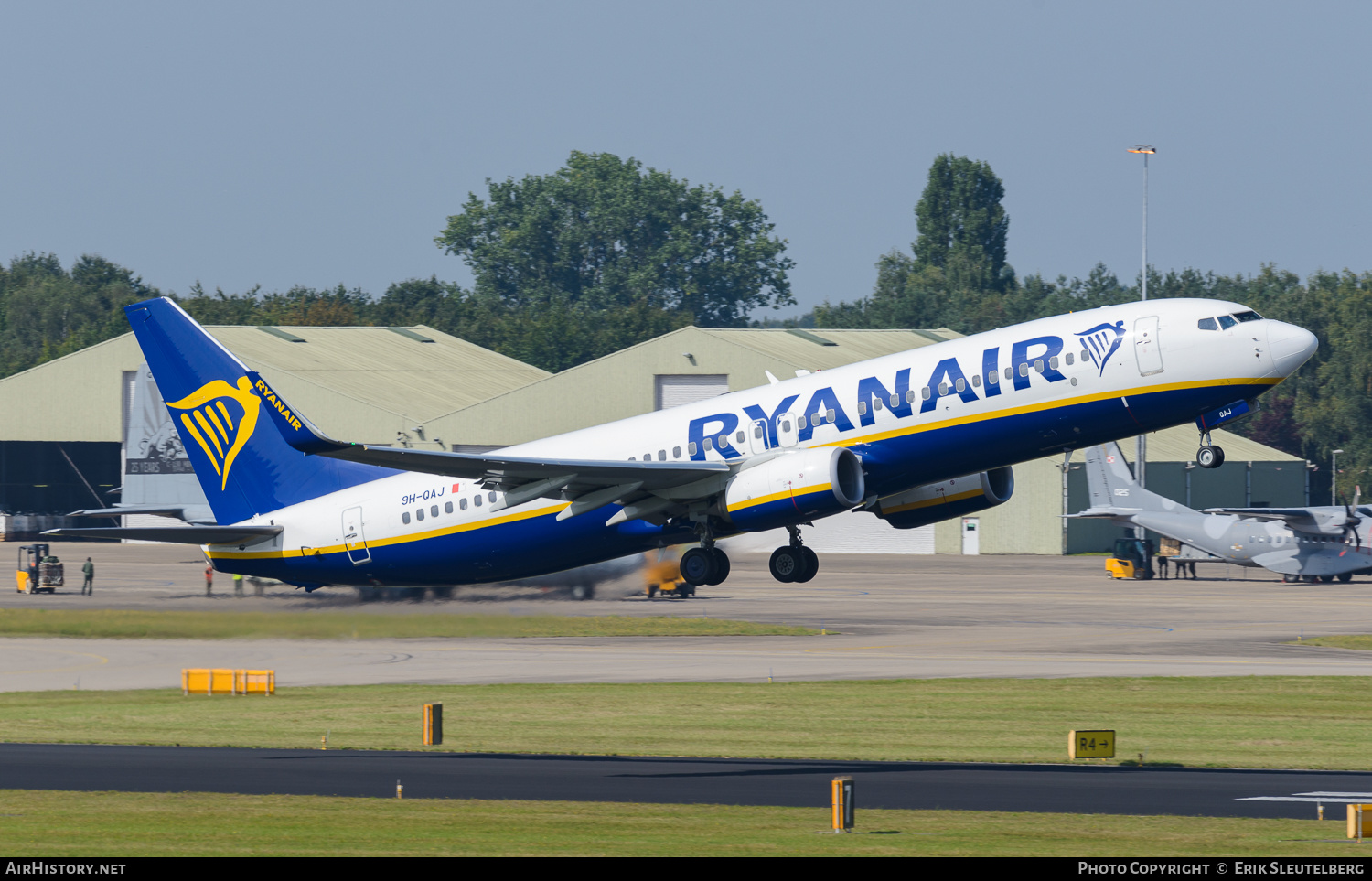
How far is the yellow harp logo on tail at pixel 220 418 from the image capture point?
171 ft

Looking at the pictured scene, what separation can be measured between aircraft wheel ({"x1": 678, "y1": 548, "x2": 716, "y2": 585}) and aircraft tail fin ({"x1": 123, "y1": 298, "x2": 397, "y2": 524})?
12.2 meters

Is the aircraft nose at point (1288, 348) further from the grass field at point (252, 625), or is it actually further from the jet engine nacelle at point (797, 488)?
the grass field at point (252, 625)

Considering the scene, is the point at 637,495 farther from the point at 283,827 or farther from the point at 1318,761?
the point at 1318,761

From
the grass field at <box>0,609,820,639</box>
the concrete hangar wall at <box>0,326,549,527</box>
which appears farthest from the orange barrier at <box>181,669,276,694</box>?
the concrete hangar wall at <box>0,326,549,527</box>

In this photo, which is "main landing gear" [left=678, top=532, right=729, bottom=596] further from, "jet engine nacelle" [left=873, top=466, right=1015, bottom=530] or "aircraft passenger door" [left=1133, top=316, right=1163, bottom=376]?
"aircraft passenger door" [left=1133, top=316, right=1163, bottom=376]

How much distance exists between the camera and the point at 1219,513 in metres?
115

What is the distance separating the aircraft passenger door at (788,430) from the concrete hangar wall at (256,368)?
9849 cm

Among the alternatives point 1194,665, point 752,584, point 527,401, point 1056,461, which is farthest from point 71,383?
point 1194,665

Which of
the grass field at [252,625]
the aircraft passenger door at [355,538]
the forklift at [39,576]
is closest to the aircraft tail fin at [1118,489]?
the grass field at [252,625]

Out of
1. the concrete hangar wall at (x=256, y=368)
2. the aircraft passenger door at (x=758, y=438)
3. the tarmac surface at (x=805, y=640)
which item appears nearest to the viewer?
the aircraft passenger door at (x=758, y=438)

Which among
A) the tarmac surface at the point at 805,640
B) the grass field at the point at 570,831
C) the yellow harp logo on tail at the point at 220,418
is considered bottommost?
the grass field at the point at 570,831

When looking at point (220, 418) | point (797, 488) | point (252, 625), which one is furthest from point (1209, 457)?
point (252, 625)

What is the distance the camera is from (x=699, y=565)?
145ft

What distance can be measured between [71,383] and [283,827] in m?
125
